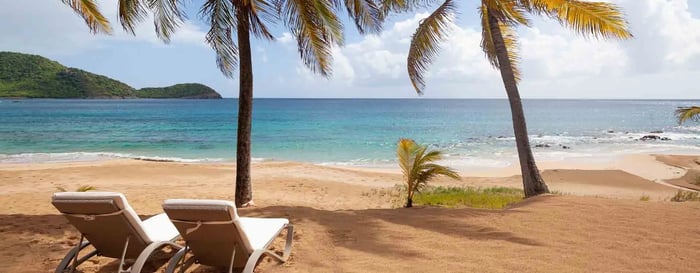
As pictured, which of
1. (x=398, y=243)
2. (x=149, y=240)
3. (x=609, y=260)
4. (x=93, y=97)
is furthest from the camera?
(x=93, y=97)

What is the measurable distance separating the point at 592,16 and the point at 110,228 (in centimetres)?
825

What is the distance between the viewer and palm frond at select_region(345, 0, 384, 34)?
28.6 ft

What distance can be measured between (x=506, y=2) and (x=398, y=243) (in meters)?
6.02

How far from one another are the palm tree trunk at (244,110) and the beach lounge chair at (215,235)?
3916 mm

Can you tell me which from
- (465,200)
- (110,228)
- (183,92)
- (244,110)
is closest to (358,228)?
(110,228)

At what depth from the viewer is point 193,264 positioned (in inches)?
187

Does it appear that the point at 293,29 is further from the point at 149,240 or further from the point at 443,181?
the point at 443,181

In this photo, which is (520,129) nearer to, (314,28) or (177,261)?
(314,28)

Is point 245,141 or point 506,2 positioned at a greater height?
point 506,2

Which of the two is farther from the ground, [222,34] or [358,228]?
[222,34]

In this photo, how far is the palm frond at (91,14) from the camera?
7.89 m

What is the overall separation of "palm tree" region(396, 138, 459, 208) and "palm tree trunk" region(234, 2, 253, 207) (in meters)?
2.91

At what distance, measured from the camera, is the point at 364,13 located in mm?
8828

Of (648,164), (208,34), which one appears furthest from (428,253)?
(648,164)
